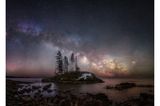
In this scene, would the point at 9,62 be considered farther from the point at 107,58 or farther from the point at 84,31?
the point at 107,58

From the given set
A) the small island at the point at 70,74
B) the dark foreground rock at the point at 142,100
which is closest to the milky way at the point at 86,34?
the small island at the point at 70,74

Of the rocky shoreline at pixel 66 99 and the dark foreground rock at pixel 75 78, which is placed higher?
the dark foreground rock at pixel 75 78

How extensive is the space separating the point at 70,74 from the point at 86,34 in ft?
Result: 0.95

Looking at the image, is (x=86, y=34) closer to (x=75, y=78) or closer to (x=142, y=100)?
(x=75, y=78)

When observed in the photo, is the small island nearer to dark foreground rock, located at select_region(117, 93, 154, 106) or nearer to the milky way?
the milky way

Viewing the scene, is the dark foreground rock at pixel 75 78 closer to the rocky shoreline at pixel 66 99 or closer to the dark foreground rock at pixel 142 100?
the rocky shoreline at pixel 66 99

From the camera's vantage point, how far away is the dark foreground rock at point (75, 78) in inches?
68.5

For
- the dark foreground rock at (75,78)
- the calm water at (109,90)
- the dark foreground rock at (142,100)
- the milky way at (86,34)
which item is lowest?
the dark foreground rock at (142,100)

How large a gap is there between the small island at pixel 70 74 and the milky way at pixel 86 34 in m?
0.03

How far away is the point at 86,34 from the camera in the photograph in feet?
5.75

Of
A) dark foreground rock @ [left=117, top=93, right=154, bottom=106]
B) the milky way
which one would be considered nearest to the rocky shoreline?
dark foreground rock @ [left=117, top=93, right=154, bottom=106]

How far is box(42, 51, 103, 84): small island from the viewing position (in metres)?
1.74

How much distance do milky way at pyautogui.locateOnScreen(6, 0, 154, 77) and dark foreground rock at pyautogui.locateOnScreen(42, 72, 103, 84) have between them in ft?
0.14
